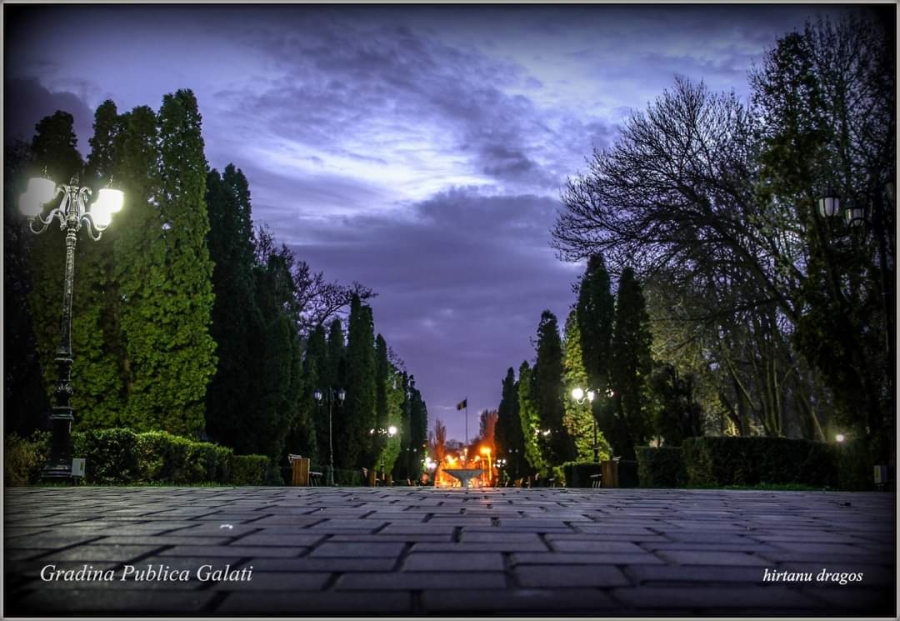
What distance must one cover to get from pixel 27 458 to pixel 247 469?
6.47 metres

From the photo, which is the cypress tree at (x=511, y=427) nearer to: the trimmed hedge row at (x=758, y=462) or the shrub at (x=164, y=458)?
the trimmed hedge row at (x=758, y=462)

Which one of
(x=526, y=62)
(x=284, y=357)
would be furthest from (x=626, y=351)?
(x=526, y=62)

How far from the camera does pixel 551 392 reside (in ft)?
121

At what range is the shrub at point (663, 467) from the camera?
19.6 meters

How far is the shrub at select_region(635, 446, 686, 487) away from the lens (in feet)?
64.3

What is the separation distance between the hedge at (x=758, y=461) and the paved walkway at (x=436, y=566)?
12.8 m

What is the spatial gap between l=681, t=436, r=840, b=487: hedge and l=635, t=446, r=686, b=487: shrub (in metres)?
2.22

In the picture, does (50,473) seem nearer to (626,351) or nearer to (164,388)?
(164,388)

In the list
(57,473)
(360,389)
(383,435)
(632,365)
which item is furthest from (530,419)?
(57,473)

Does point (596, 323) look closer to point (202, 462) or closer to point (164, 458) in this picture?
point (202, 462)

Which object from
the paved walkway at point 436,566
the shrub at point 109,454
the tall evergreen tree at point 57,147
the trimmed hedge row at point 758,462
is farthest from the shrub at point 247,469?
the paved walkway at point 436,566

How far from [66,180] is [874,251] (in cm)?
1700

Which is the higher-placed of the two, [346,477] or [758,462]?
[758,462]

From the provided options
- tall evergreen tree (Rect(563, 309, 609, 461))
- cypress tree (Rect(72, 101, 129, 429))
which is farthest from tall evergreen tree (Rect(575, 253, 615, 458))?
cypress tree (Rect(72, 101, 129, 429))
